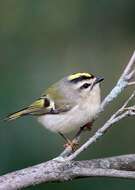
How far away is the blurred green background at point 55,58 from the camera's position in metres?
2.84

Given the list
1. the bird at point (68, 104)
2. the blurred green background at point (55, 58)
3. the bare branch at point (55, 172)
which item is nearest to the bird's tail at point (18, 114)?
the bird at point (68, 104)

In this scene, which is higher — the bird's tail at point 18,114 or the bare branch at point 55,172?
the bird's tail at point 18,114

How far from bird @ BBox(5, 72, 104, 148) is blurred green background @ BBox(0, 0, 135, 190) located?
0.60 ft

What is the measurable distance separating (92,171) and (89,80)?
73 centimetres

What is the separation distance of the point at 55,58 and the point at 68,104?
0.73 m

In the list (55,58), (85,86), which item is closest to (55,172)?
(85,86)

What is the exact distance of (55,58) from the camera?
11.0 feet

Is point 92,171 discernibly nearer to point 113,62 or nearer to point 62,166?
point 62,166

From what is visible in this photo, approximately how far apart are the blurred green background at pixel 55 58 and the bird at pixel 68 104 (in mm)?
184

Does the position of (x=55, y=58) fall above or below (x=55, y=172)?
above

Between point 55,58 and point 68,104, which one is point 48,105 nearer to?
point 68,104

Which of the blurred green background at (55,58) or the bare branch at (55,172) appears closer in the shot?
the bare branch at (55,172)

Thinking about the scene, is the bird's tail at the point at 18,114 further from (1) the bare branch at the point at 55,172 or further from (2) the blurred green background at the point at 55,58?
(1) the bare branch at the point at 55,172

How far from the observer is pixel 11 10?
3.38m
